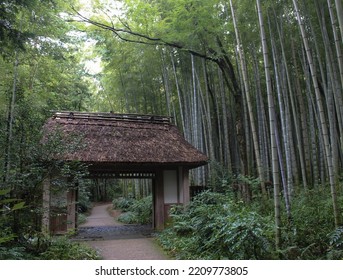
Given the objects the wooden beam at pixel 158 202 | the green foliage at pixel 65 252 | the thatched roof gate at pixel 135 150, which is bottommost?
the green foliage at pixel 65 252

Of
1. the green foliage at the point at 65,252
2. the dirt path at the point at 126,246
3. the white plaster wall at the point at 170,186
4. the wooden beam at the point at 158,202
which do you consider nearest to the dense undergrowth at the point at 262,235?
the dirt path at the point at 126,246

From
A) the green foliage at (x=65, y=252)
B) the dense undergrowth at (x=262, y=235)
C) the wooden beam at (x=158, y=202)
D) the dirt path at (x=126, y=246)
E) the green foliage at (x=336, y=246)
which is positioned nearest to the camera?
the green foliage at (x=336, y=246)

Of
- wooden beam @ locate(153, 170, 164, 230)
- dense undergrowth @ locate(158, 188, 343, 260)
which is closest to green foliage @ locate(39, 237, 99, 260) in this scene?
dense undergrowth @ locate(158, 188, 343, 260)

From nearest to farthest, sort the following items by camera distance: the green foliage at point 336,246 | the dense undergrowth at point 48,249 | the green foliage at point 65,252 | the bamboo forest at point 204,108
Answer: the green foliage at point 336,246
the bamboo forest at point 204,108
the dense undergrowth at point 48,249
the green foliage at point 65,252

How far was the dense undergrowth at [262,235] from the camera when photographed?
3.39 metres

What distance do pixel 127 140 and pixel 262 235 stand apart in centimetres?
516

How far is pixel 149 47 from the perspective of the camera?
8641 mm

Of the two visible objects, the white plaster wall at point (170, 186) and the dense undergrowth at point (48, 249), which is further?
the white plaster wall at point (170, 186)

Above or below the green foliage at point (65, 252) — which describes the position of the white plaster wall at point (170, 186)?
above

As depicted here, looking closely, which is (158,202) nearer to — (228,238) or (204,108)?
(204,108)

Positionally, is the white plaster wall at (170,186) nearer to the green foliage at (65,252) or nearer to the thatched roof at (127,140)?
the thatched roof at (127,140)

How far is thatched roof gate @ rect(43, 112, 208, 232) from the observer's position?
7465mm

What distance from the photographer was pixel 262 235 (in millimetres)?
3547

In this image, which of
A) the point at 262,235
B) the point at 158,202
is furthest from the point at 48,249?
the point at 158,202
